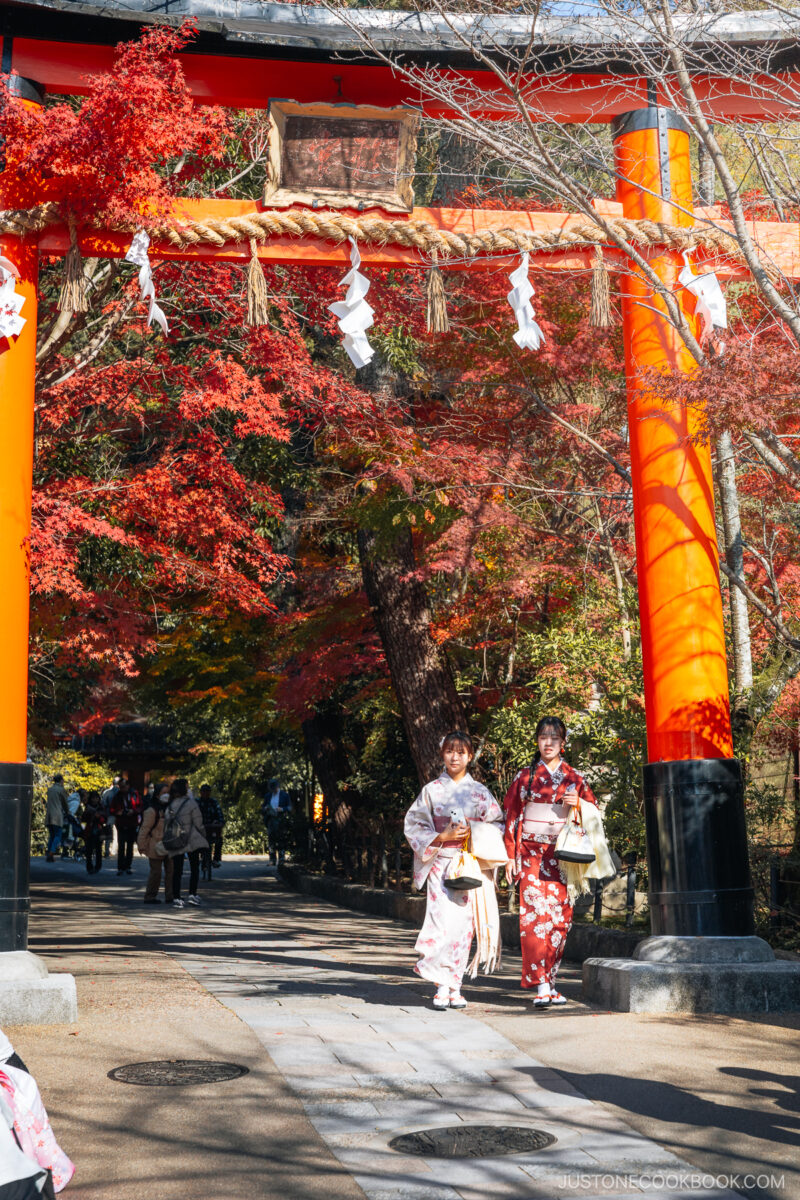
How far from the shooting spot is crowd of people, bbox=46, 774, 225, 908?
585 inches

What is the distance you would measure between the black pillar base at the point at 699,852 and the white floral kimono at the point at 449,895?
1.02m

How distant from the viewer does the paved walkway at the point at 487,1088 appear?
4012 mm

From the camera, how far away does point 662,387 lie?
7059 mm

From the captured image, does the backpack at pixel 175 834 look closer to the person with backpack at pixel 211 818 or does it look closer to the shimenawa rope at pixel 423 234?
the person with backpack at pixel 211 818

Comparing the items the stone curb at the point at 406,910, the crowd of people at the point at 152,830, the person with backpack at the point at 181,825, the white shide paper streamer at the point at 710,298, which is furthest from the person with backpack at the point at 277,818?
the white shide paper streamer at the point at 710,298

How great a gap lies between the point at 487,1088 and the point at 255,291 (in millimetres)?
5010

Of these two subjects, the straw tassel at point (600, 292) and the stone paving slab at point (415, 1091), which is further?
the straw tassel at point (600, 292)

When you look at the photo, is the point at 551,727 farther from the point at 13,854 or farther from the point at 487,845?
the point at 13,854

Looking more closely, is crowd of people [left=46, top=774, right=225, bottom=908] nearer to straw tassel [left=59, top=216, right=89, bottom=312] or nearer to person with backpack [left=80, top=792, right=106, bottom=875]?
person with backpack [left=80, top=792, right=106, bottom=875]

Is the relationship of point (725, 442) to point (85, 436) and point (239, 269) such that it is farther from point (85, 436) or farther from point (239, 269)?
point (85, 436)

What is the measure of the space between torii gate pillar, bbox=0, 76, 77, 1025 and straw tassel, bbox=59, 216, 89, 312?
20 cm

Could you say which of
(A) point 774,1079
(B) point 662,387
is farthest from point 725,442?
(A) point 774,1079

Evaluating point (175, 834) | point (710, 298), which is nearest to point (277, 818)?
point (175, 834)

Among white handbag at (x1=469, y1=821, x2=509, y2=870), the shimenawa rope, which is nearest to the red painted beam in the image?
Result: the shimenawa rope
